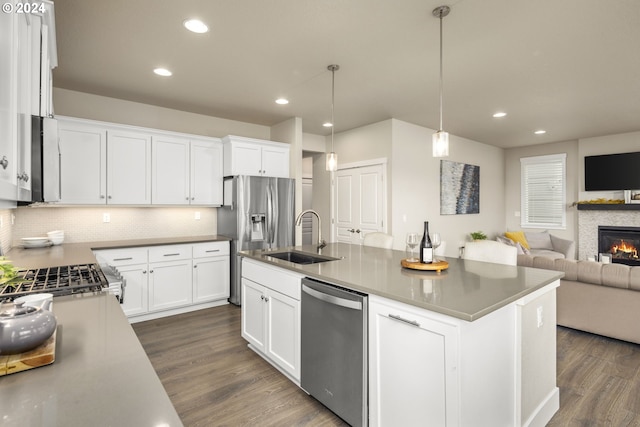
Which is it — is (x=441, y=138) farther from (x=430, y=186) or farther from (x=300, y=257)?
(x=430, y=186)

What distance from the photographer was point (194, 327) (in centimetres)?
364

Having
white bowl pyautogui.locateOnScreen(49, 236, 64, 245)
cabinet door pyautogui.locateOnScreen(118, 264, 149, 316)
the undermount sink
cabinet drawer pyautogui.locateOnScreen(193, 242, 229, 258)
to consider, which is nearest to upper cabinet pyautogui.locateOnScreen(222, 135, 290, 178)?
cabinet drawer pyautogui.locateOnScreen(193, 242, 229, 258)

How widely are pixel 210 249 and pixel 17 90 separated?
134 inches

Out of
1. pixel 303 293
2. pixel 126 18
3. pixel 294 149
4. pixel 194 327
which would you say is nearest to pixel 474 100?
pixel 294 149

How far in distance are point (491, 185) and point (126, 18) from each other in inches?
285

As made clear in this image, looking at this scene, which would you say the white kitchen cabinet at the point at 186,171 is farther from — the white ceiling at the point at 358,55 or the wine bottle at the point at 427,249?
the wine bottle at the point at 427,249

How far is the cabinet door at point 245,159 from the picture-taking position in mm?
4496

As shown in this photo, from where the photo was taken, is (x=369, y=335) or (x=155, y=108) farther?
(x=155, y=108)

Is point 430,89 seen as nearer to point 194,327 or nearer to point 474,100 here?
point 474,100

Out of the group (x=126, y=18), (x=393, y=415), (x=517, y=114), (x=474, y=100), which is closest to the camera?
(x=393, y=415)

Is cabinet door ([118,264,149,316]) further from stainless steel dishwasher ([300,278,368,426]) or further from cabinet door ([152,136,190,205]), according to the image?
stainless steel dishwasher ([300,278,368,426])

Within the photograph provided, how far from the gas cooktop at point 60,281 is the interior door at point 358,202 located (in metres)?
3.87

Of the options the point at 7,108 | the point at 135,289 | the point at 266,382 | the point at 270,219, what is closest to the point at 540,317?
the point at 266,382

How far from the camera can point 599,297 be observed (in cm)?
322
